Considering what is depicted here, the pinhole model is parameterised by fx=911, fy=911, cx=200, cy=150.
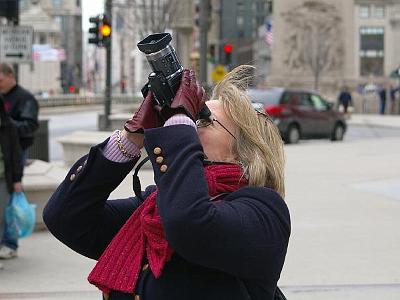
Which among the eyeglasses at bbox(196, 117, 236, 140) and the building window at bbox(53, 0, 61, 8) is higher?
the building window at bbox(53, 0, 61, 8)

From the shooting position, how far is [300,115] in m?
24.0

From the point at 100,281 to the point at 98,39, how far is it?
2258cm

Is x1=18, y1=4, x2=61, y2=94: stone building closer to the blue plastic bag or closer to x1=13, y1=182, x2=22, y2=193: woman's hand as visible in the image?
the blue plastic bag

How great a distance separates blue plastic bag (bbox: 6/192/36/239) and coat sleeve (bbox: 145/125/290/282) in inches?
197

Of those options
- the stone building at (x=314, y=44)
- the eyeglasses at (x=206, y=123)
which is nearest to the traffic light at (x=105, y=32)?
the stone building at (x=314, y=44)

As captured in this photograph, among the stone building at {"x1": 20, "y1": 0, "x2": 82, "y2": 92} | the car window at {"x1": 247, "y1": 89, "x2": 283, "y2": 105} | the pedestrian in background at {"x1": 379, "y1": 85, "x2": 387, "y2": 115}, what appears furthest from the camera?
the stone building at {"x1": 20, "y1": 0, "x2": 82, "y2": 92}

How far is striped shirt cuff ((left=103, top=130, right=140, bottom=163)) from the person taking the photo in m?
2.77

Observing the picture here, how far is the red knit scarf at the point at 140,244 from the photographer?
2.63 m

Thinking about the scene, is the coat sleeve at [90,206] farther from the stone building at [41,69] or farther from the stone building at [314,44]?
the stone building at [41,69]

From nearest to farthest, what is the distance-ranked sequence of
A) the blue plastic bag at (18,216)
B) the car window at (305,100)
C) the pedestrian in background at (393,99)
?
the blue plastic bag at (18,216)
the car window at (305,100)
the pedestrian in background at (393,99)

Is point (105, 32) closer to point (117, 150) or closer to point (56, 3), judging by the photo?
point (117, 150)

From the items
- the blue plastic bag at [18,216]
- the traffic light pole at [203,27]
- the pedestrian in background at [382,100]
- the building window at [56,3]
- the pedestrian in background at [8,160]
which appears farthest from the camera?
the building window at [56,3]

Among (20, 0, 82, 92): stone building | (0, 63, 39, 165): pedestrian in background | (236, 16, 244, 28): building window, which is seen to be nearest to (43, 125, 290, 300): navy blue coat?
(0, 63, 39, 165): pedestrian in background

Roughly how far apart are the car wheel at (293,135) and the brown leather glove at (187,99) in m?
21.3
